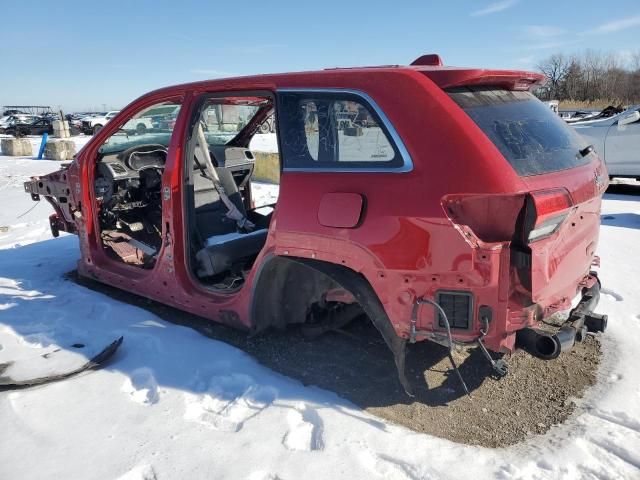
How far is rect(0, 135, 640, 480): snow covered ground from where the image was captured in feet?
7.46

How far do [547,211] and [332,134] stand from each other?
118 cm

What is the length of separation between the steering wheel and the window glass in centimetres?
5

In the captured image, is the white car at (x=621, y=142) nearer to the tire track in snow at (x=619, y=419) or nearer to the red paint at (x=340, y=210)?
the tire track in snow at (x=619, y=419)

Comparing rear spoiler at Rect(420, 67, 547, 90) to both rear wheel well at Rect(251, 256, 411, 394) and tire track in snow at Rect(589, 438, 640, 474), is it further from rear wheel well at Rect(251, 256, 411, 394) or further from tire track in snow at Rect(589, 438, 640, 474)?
tire track in snow at Rect(589, 438, 640, 474)

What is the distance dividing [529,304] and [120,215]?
3995 millimetres

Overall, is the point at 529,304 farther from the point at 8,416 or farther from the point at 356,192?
the point at 8,416

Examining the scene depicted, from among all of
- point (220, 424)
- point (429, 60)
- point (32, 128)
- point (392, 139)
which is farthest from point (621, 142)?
point (32, 128)

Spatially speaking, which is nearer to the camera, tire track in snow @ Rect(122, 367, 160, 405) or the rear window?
the rear window

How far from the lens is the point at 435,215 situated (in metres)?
2.33

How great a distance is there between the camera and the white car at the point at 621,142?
8859mm

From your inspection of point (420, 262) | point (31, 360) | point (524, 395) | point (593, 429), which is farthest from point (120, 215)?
point (593, 429)

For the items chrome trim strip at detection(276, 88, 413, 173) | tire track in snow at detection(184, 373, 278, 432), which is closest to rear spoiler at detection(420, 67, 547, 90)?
chrome trim strip at detection(276, 88, 413, 173)

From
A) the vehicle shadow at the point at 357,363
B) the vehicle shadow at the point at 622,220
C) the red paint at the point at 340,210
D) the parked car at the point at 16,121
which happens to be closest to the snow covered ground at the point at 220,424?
the vehicle shadow at the point at 357,363

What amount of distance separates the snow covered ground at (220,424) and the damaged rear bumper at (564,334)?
38cm
